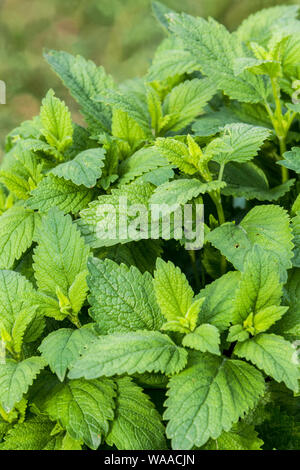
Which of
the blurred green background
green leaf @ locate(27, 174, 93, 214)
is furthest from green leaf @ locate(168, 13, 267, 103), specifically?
the blurred green background

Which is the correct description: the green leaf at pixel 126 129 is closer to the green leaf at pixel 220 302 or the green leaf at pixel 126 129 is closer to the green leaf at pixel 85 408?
the green leaf at pixel 220 302

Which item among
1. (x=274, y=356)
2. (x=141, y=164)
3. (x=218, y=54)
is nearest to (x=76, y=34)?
(x=218, y=54)

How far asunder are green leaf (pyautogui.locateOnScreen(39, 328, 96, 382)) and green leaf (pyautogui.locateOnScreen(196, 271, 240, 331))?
0.20m

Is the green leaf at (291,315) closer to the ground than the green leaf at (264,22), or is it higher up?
closer to the ground

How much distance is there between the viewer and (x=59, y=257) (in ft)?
3.48

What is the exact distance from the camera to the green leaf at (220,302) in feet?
3.15

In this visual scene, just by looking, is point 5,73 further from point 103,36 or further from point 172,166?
point 172,166

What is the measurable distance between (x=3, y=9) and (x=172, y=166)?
4.01 m

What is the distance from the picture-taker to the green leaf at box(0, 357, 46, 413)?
2.89ft

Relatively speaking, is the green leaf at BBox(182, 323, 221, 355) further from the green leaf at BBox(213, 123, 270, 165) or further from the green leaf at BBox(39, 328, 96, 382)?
the green leaf at BBox(213, 123, 270, 165)

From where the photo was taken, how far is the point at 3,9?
14.9 ft

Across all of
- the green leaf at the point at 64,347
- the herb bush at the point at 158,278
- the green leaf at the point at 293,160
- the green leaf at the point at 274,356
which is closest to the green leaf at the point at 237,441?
the herb bush at the point at 158,278

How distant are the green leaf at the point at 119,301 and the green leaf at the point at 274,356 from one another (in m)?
0.17
